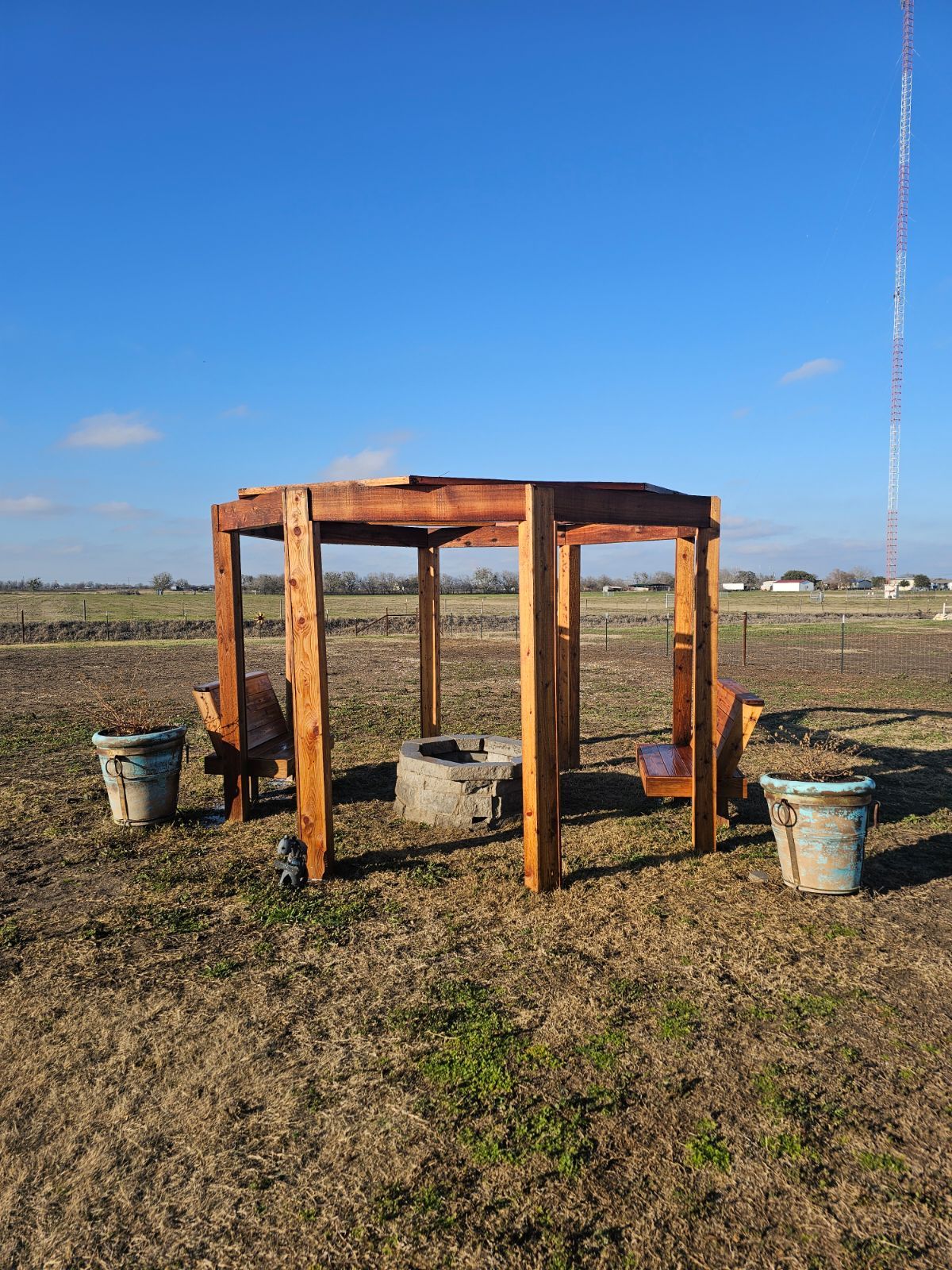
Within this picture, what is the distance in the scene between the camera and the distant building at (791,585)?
106931 mm

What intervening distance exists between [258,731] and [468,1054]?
16.2 ft

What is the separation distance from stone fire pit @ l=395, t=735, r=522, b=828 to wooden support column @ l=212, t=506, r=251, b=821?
146 cm

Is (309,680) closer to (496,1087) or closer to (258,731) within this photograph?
(258,731)

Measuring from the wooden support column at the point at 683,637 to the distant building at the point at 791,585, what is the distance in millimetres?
105409

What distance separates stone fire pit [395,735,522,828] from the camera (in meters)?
6.84

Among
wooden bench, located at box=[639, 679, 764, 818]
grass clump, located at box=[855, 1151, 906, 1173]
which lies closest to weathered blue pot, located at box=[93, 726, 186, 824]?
wooden bench, located at box=[639, 679, 764, 818]

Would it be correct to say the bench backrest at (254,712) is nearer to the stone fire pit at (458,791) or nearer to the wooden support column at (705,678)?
the stone fire pit at (458,791)

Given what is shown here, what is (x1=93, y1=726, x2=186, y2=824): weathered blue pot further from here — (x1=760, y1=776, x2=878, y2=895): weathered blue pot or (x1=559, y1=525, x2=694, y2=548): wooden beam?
(x1=760, y1=776, x2=878, y2=895): weathered blue pot

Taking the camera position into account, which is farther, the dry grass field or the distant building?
the distant building

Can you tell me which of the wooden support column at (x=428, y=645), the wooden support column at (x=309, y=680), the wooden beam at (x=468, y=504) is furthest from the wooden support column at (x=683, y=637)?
the wooden support column at (x=309, y=680)

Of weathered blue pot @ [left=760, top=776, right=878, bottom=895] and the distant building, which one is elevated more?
the distant building

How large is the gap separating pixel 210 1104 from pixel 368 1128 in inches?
26.6

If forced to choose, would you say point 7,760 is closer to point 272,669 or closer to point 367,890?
point 367,890

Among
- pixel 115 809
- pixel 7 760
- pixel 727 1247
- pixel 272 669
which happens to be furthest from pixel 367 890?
pixel 272 669
